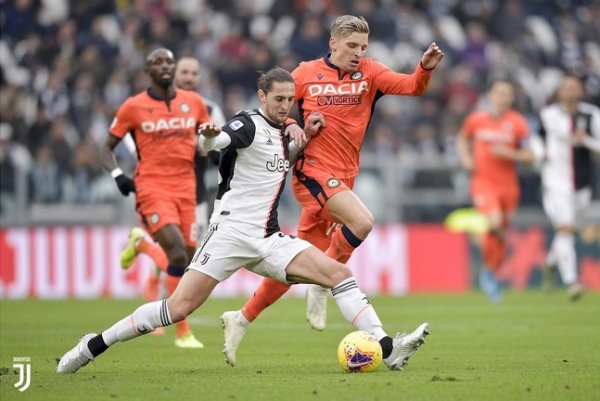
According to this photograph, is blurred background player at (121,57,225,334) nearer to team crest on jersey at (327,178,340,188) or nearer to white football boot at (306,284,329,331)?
white football boot at (306,284,329,331)

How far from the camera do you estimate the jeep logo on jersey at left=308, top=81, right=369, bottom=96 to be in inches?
401

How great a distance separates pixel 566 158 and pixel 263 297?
32.5 feet

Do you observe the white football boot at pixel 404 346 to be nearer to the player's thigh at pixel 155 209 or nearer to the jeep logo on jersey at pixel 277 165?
the jeep logo on jersey at pixel 277 165

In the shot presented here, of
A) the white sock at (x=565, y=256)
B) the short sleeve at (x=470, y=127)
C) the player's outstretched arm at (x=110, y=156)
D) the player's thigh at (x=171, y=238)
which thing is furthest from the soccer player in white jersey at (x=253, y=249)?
the short sleeve at (x=470, y=127)

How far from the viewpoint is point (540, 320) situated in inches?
561

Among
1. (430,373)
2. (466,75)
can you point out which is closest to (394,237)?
(466,75)

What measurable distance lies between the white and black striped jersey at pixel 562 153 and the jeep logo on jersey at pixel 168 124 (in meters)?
7.90

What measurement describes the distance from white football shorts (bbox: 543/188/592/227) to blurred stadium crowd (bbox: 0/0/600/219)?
112 inches

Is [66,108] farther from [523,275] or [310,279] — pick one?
[310,279]

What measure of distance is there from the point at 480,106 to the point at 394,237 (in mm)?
5415

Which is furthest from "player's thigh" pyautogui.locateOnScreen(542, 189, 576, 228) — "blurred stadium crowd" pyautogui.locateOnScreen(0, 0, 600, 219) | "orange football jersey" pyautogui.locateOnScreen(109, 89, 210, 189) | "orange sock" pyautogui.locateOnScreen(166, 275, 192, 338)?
"orange sock" pyautogui.locateOnScreen(166, 275, 192, 338)

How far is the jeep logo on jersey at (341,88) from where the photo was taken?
33.4 feet

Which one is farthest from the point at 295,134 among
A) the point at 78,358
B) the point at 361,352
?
the point at 78,358

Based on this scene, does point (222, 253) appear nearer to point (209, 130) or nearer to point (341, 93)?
point (209, 130)
